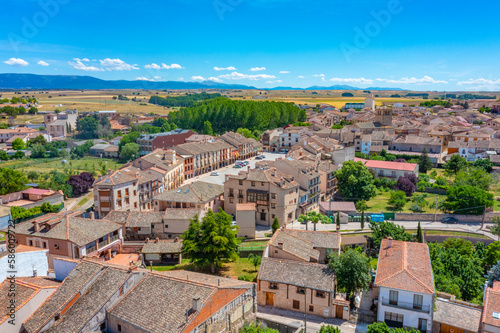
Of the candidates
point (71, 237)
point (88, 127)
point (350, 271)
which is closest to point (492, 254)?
point (350, 271)

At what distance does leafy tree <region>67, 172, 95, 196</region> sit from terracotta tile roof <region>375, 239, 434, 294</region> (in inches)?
2150

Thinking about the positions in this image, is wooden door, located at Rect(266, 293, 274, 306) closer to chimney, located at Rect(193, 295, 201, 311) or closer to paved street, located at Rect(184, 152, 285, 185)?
chimney, located at Rect(193, 295, 201, 311)

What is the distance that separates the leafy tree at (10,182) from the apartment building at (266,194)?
36.6 m

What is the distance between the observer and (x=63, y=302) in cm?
2434

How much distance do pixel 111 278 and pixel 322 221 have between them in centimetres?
3322

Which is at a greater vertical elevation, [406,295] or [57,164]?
[406,295]

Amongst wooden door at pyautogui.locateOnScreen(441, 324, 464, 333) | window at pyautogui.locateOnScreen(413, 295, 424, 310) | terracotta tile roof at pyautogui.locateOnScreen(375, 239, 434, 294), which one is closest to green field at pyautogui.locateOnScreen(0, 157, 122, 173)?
terracotta tile roof at pyautogui.locateOnScreen(375, 239, 434, 294)

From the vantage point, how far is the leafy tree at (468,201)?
53.1 m

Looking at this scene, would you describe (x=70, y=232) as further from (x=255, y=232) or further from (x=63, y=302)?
(x=255, y=232)

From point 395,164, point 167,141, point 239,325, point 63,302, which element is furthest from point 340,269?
point 167,141

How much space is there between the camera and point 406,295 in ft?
92.1

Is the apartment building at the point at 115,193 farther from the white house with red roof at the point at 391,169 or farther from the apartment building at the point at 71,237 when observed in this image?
the white house with red roof at the point at 391,169

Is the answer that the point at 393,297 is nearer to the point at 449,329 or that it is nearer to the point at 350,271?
the point at 350,271

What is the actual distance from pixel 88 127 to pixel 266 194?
10523cm
